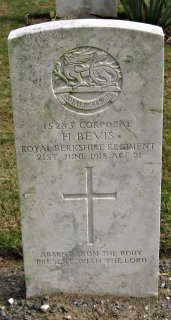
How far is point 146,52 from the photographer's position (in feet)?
9.59

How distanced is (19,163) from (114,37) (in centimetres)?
91

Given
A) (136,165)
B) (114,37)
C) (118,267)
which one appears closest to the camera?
(114,37)

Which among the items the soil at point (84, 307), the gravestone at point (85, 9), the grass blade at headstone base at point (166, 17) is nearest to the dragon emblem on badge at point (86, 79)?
the soil at point (84, 307)

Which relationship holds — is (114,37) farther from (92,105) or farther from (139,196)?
(139,196)

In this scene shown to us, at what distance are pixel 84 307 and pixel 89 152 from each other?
106cm

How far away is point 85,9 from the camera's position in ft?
34.5

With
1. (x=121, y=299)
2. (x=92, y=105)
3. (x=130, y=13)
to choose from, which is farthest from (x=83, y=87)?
(x=130, y=13)

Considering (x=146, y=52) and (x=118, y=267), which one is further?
(x=118, y=267)

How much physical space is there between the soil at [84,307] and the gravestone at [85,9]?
751 cm

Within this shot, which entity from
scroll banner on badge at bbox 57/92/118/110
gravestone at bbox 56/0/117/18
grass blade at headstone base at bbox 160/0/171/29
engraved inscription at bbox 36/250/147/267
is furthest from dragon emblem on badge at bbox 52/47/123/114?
gravestone at bbox 56/0/117/18

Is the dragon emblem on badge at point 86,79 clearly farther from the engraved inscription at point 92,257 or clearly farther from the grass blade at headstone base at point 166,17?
the grass blade at headstone base at point 166,17

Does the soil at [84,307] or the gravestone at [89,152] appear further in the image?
the soil at [84,307]

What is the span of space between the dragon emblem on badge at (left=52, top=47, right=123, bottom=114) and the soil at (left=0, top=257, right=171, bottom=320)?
130 cm

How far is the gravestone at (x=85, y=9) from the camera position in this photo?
1030 centimetres
